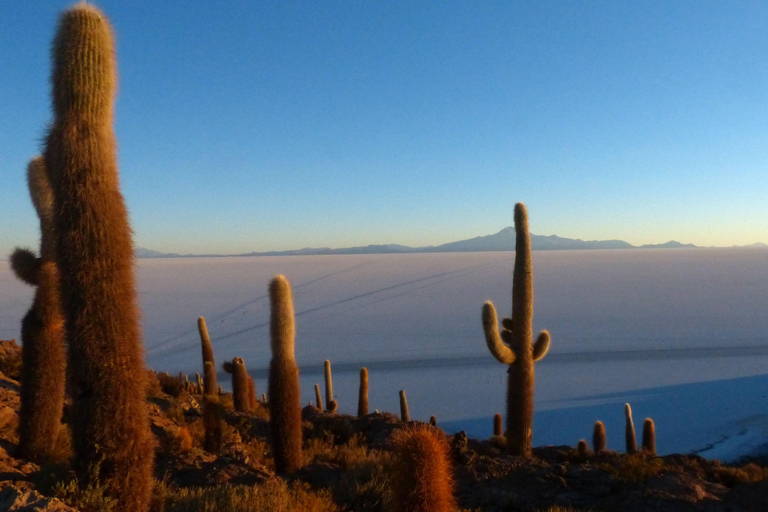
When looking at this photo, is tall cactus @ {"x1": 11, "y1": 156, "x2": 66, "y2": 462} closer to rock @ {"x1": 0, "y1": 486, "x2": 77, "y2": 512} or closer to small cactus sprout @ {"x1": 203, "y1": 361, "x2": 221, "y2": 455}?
small cactus sprout @ {"x1": 203, "y1": 361, "x2": 221, "y2": 455}

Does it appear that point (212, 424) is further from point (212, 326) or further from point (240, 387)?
point (212, 326)

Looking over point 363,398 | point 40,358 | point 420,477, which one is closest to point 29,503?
point 420,477

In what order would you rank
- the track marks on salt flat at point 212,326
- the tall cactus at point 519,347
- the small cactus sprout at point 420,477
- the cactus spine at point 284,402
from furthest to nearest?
the track marks on salt flat at point 212,326 < the tall cactus at point 519,347 < the cactus spine at point 284,402 < the small cactus sprout at point 420,477

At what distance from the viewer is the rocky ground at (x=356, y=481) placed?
17.4 ft

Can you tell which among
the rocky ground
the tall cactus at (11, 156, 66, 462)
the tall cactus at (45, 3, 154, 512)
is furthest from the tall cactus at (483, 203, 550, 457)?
the tall cactus at (11, 156, 66, 462)

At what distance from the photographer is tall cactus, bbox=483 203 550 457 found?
10766 mm

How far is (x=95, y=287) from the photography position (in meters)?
4.61

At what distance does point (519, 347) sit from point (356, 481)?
5376 mm

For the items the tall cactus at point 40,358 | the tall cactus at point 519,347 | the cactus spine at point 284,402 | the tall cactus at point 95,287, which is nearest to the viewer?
the tall cactus at point 95,287

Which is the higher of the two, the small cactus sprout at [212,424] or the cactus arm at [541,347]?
the cactus arm at [541,347]

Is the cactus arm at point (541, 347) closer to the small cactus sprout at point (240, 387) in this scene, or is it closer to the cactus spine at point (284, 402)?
the cactus spine at point (284, 402)

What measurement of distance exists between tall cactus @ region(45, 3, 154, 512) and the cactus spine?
13.0ft

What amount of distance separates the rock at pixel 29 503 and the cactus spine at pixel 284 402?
4.70m

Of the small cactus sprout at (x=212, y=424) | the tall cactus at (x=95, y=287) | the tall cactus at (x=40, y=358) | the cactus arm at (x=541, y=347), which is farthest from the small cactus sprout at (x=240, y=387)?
the tall cactus at (x=95, y=287)
